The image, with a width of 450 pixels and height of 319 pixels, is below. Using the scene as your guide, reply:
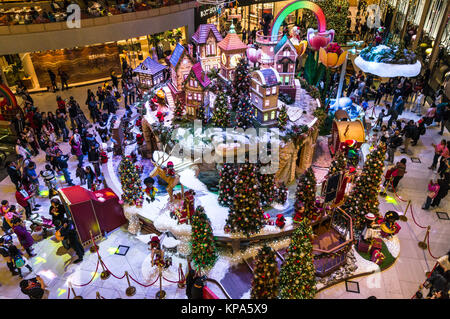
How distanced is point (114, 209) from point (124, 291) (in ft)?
8.02

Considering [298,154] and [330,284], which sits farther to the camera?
[298,154]

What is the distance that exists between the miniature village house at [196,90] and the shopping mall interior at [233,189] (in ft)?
0.17

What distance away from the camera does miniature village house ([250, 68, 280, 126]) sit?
402 inches

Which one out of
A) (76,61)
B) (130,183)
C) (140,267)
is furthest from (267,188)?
(76,61)

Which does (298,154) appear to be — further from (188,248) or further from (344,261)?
(188,248)

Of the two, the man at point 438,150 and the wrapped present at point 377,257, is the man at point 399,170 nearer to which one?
the man at point 438,150

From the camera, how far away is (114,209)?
975cm

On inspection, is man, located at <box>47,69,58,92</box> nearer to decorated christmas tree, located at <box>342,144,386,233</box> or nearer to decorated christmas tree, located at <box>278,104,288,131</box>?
decorated christmas tree, located at <box>278,104,288,131</box>

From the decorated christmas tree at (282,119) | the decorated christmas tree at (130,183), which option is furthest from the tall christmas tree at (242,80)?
the decorated christmas tree at (130,183)

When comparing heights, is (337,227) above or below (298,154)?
below

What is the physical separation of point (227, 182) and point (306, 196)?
2.11 meters

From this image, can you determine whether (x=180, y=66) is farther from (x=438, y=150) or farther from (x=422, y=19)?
(x=422, y=19)

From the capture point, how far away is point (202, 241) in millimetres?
8164

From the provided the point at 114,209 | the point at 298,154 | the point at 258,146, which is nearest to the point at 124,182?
the point at 114,209
